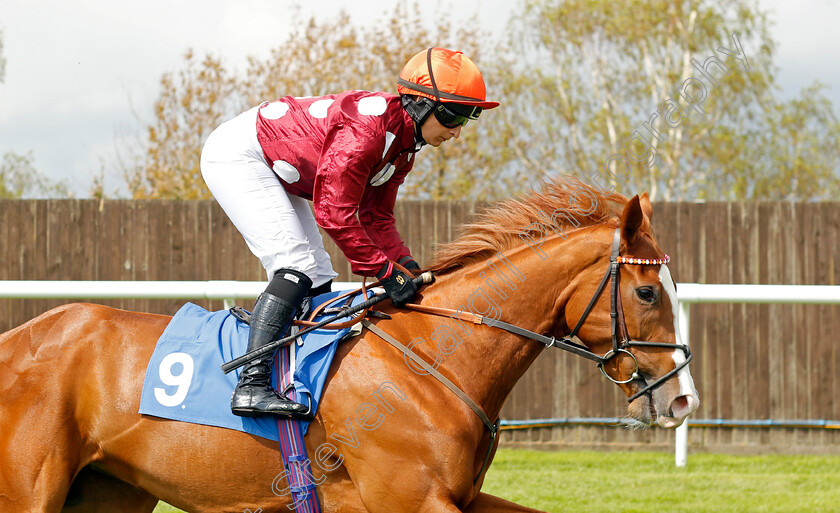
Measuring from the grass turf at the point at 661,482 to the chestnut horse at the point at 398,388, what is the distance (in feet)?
6.85

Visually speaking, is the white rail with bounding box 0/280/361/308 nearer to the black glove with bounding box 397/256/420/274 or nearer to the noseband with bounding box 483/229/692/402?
the black glove with bounding box 397/256/420/274

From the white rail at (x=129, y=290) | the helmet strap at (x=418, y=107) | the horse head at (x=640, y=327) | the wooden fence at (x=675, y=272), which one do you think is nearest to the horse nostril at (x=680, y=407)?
the horse head at (x=640, y=327)

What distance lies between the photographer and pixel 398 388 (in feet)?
9.36

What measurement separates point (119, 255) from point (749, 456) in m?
5.60

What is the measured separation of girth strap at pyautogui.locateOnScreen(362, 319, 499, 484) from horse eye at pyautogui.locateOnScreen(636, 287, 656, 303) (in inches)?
27.0

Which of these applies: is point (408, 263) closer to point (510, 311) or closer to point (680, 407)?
point (510, 311)

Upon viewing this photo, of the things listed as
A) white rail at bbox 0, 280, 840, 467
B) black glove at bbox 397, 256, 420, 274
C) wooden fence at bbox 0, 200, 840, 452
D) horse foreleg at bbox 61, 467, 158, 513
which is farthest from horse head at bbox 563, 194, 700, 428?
wooden fence at bbox 0, 200, 840, 452

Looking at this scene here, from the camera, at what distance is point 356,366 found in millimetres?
2920

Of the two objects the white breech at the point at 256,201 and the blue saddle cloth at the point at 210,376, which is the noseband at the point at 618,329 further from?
the white breech at the point at 256,201

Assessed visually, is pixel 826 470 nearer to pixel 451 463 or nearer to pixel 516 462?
pixel 516 462

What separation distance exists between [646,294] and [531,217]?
21.1 inches

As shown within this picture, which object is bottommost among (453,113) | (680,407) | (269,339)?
(680,407)

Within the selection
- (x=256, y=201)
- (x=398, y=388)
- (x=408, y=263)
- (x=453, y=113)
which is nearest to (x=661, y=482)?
(x=408, y=263)

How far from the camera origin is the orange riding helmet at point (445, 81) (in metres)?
2.96
